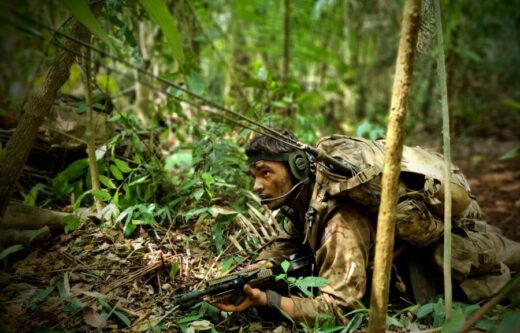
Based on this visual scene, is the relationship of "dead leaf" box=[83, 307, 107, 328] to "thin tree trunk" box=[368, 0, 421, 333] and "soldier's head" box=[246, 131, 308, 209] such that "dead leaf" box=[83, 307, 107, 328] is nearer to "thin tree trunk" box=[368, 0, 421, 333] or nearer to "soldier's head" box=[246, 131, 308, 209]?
"soldier's head" box=[246, 131, 308, 209]

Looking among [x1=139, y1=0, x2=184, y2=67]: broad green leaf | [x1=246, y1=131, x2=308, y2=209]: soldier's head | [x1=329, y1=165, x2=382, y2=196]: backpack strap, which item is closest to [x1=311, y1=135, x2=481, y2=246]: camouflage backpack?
[x1=329, y1=165, x2=382, y2=196]: backpack strap

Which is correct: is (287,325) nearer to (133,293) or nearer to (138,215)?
(133,293)

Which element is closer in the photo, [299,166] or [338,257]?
[338,257]

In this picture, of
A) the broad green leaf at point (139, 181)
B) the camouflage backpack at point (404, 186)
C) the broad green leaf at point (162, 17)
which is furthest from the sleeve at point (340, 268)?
the broad green leaf at point (139, 181)

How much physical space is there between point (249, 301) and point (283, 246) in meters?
0.85

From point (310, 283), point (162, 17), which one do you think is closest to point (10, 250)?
point (162, 17)

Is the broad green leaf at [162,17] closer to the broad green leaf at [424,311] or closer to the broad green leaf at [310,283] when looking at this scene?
the broad green leaf at [310,283]

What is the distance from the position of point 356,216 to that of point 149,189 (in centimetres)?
175

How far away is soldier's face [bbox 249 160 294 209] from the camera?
2961mm

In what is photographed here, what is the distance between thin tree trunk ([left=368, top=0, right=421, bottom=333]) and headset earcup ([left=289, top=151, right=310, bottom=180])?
3.57 feet

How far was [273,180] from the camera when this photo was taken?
9.75ft

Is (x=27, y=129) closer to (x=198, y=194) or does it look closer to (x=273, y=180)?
(x=198, y=194)

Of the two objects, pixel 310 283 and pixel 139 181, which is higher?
pixel 139 181

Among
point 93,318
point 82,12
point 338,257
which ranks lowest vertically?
point 93,318
